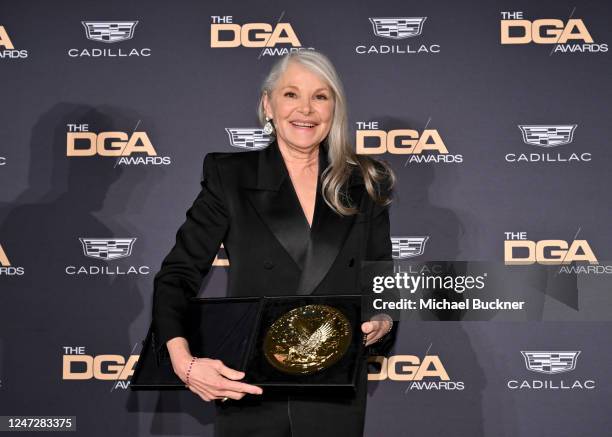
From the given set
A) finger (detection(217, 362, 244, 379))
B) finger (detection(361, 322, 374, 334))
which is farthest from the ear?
finger (detection(217, 362, 244, 379))

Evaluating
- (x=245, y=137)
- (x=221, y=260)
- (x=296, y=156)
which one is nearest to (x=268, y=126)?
(x=296, y=156)

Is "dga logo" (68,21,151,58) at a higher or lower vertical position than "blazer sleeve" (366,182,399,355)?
higher

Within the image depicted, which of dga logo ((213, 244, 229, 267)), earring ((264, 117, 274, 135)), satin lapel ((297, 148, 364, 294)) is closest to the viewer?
satin lapel ((297, 148, 364, 294))

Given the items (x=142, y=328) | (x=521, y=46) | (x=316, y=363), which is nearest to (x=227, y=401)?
(x=316, y=363)

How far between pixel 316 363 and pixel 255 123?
74.5 inches

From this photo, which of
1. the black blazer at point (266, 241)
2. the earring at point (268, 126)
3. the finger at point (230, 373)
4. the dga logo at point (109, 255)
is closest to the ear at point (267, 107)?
the earring at point (268, 126)

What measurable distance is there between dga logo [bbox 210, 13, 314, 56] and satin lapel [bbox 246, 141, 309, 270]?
4.54 ft

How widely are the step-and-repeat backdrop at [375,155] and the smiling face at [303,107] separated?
1.18 metres

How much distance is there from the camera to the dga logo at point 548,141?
3.34 metres

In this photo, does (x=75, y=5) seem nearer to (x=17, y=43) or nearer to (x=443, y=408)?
(x=17, y=43)

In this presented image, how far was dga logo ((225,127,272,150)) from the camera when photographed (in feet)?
11.1

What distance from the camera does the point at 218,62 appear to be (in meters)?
3.42

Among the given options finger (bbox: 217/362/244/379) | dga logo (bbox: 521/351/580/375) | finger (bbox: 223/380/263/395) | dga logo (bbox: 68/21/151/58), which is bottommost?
dga logo (bbox: 521/351/580/375)

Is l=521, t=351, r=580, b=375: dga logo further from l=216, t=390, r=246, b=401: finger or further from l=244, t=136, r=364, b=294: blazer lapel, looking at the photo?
l=216, t=390, r=246, b=401: finger
